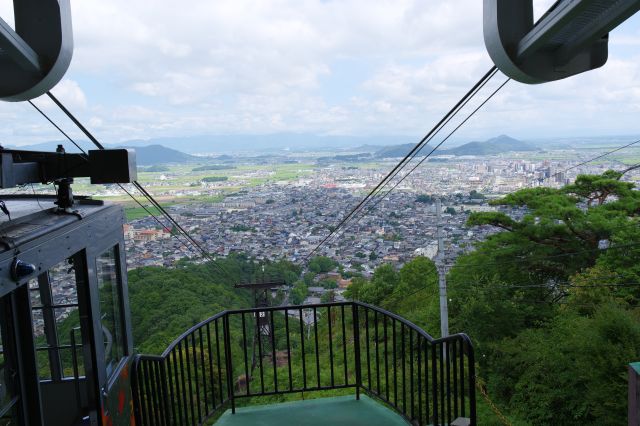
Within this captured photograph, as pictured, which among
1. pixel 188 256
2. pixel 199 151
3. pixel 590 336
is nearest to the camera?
pixel 590 336

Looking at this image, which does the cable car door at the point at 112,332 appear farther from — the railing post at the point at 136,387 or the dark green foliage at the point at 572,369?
the dark green foliage at the point at 572,369

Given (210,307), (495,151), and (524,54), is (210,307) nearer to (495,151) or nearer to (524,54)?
(524,54)

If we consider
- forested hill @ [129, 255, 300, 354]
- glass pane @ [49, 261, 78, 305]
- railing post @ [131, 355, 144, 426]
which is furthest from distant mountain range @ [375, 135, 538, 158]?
glass pane @ [49, 261, 78, 305]

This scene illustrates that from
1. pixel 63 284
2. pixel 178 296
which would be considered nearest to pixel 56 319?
pixel 63 284

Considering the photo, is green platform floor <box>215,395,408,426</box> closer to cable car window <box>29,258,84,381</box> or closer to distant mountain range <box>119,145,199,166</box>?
cable car window <box>29,258,84,381</box>

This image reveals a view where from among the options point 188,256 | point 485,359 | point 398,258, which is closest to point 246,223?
point 188,256

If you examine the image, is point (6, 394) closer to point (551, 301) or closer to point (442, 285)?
point (442, 285)
